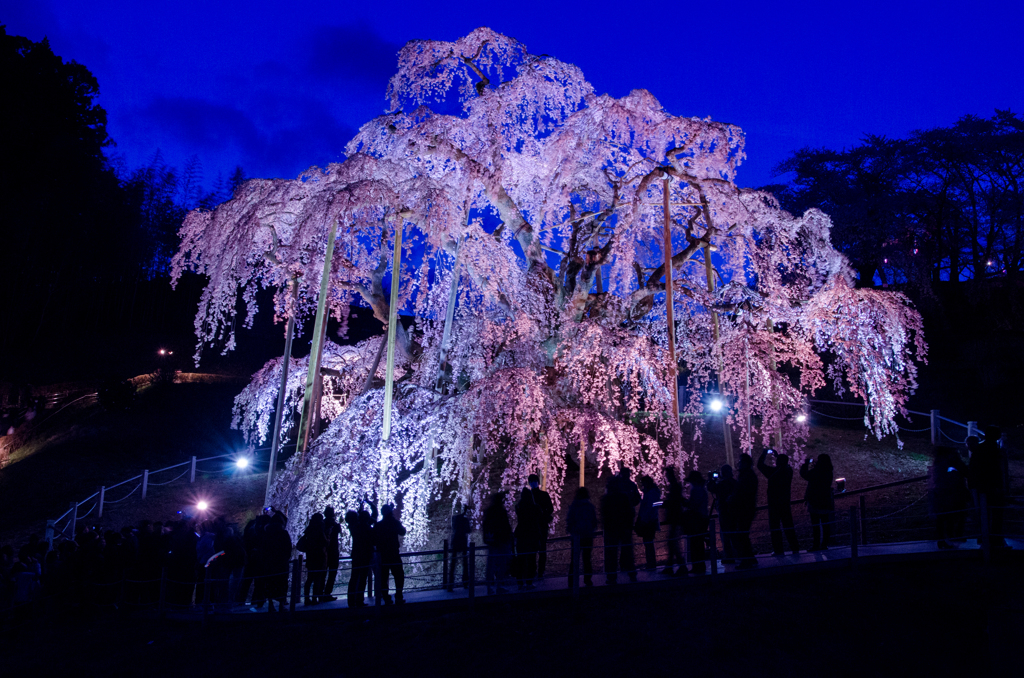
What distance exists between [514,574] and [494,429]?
2.47m

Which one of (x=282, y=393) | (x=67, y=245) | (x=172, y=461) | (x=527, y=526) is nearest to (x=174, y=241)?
(x=67, y=245)

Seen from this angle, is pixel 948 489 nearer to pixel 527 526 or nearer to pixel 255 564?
pixel 527 526

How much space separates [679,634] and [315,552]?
5173 millimetres

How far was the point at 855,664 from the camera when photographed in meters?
5.95

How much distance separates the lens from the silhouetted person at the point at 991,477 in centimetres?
792

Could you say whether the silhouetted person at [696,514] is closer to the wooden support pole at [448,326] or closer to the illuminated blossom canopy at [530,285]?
the illuminated blossom canopy at [530,285]

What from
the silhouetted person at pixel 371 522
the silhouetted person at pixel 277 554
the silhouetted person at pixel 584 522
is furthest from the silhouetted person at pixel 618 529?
the silhouetted person at pixel 277 554

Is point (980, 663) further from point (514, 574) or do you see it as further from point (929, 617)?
point (514, 574)

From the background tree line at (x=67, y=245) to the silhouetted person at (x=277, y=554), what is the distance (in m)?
28.3

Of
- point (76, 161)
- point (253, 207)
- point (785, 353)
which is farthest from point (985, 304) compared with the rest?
point (76, 161)

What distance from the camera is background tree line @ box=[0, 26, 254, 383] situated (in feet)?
102

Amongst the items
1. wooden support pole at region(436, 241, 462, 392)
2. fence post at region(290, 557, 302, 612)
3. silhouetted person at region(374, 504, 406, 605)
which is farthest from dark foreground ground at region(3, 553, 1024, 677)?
wooden support pole at region(436, 241, 462, 392)

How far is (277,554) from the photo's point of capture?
945cm

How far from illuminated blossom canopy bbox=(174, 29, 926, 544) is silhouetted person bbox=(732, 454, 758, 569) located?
224 centimetres
